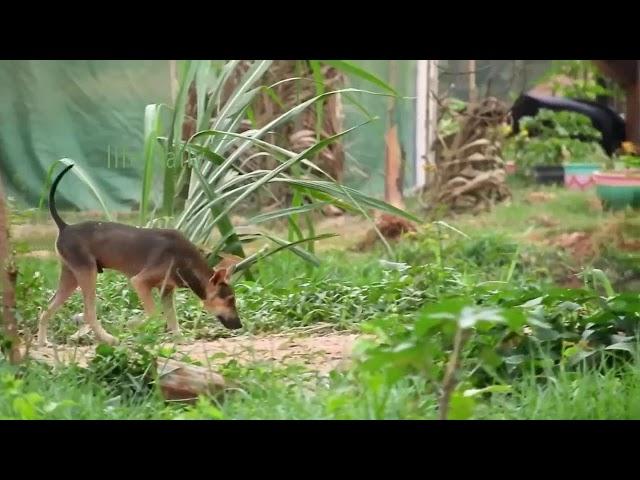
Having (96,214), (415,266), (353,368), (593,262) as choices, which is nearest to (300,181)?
(415,266)

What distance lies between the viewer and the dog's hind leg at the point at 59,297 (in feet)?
8.75

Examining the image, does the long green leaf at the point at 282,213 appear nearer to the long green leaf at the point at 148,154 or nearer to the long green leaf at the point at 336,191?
the long green leaf at the point at 336,191

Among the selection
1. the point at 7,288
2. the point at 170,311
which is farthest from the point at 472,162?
the point at 7,288

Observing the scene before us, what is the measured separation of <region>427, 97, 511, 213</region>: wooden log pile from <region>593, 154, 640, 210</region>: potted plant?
318 millimetres

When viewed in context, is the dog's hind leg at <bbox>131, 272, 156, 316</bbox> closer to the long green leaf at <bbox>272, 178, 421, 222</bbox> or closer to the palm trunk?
the palm trunk

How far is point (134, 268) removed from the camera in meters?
2.69

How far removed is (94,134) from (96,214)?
0.22 meters

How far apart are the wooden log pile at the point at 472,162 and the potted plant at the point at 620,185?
32 cm

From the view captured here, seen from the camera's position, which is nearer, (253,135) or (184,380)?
(184,380)

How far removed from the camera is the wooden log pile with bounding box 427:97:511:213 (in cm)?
326

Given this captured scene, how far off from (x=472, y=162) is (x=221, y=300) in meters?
1.20

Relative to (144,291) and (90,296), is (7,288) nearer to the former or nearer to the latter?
(90,296)

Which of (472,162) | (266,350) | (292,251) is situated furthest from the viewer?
(472,162)

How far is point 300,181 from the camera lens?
9.71 ft
